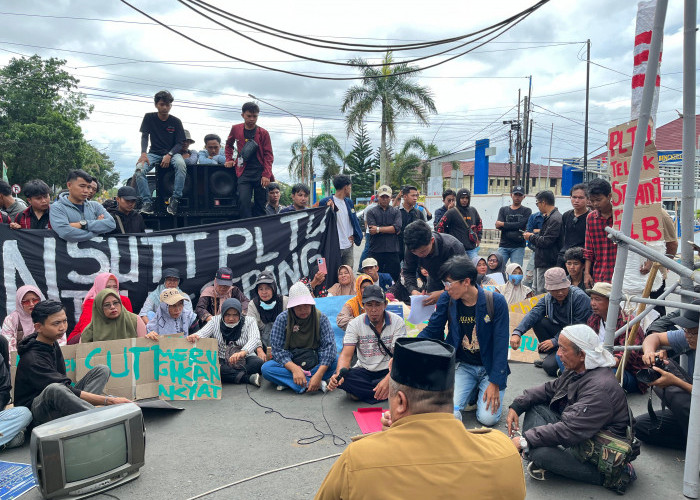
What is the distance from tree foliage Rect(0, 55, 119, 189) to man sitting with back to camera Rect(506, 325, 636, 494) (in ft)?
113

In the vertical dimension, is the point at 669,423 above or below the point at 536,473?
above

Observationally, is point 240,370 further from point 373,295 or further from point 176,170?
point 176,170

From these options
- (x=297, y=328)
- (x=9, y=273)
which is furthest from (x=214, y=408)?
(x=9, y=273)

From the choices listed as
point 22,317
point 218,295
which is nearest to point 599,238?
point 218,295

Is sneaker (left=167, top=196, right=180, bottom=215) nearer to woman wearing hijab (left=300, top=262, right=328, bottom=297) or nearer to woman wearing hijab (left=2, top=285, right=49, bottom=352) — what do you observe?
woman wearing hijab (left=300, top=262, right=328, bottom=297)

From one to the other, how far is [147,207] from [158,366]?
12.1 ft

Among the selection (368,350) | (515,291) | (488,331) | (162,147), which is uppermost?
(162,147)

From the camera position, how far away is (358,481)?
62.3 inches

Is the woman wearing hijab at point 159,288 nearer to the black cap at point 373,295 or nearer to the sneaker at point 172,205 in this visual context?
the sneaker at point 172,205

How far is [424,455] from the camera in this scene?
1609 millimetres

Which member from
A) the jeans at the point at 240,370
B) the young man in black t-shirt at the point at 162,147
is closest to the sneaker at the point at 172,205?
the young man in black t-shirt at the point at 162,147

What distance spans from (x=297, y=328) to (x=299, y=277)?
2016 millimetres

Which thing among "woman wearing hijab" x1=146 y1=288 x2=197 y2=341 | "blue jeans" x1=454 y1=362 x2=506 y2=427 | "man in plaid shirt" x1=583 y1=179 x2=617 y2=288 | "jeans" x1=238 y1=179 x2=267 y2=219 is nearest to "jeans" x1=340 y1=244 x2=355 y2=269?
"jeans" x1=238 y1=179 x2=267 y2=219

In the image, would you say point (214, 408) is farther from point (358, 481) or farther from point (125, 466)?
point (358, 481)
